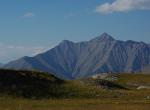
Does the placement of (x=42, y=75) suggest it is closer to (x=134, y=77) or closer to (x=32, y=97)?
(x=32, y=97)

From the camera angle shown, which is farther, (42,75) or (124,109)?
(42,75)

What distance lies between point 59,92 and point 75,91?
13.8 ft

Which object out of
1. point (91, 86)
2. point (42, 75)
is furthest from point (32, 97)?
point (91, 86)

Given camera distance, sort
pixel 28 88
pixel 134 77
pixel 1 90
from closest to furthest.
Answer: pixel 1 90, pixel 28 88, pixel 134 77

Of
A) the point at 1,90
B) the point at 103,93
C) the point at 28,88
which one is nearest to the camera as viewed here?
the point at 1,90

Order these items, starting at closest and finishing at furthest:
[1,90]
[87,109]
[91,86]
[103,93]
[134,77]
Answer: [87,109] → [1,90] → [103,93] → [91,86] → [134,77]

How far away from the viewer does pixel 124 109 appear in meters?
54.2

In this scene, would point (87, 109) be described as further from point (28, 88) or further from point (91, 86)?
point (91, 86)

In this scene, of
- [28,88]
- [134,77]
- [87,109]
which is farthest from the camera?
[134,77]

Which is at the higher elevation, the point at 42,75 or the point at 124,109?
the point at 42,75

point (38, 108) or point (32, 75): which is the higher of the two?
point (32, 75)

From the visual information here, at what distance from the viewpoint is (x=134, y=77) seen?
586 feet

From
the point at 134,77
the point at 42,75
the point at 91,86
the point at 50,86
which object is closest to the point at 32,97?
the point at 50,86

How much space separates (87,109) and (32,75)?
3855 centimetres
